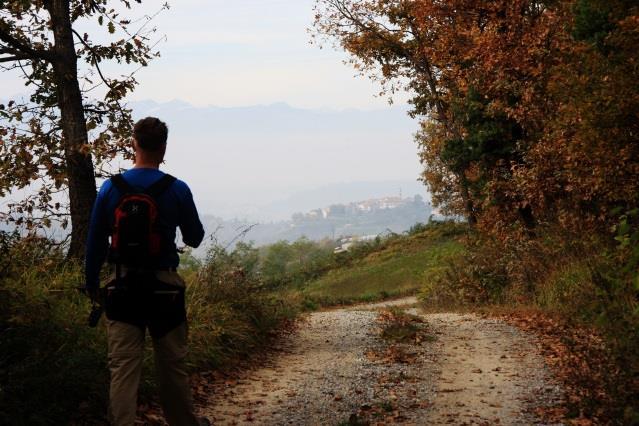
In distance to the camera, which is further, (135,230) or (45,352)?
(45,352)

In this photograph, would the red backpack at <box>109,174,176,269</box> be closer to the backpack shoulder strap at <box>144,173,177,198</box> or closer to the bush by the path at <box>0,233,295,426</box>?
the backpack shoulder strap at <box>144,173,177,198</box>

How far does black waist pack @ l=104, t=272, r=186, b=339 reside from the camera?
4977 mm

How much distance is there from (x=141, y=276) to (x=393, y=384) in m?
4.39

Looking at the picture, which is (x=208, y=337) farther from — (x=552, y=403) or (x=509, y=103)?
(x=509, y=103)

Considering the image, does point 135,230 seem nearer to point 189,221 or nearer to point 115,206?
point 115,206

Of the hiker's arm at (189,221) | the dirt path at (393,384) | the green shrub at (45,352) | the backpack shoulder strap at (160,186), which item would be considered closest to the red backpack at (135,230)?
the backpack shoulder strap at (160,186)

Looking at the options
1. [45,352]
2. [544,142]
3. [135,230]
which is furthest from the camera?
[544,142]

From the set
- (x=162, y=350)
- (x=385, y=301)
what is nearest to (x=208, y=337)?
(x=162, y=350)

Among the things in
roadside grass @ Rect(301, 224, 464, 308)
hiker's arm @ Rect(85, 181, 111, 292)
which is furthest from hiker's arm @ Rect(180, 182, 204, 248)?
roadside grass @ Rect(301, 224, 464, 308)

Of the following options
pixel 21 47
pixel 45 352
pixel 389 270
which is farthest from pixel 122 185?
pixel 389 270

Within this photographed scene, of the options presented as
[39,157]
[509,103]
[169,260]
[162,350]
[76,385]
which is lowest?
[76,385]

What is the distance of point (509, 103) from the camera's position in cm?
1878

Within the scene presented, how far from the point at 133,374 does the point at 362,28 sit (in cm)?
2436

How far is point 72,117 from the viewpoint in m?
10.1
